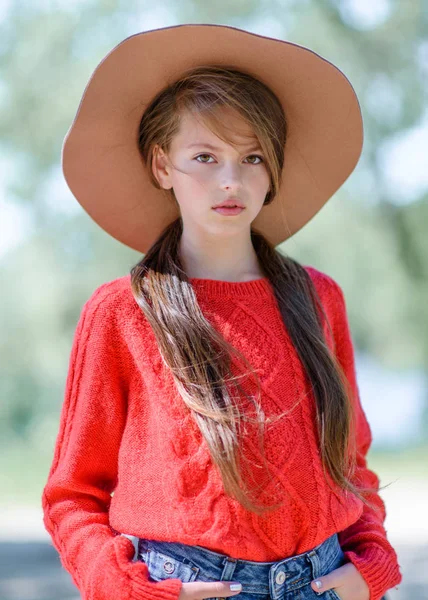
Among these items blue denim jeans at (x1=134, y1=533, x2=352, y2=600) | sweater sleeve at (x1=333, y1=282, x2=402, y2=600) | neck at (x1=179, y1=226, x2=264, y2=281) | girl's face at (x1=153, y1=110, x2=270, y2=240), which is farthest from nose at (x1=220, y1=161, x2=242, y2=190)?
blue denim jeans at (x1=134, y1=533, x2=352, y2=600)

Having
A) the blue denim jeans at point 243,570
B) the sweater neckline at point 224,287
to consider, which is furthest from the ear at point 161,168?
the blue denim jeans at point 243,570

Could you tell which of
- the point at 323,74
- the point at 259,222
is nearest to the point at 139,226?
the point at 259,222

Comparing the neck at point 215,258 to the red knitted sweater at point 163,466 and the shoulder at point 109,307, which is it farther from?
the shoulder at point 109,307

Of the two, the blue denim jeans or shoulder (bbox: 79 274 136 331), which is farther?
shoulder (bbox: 79 274 136 331)

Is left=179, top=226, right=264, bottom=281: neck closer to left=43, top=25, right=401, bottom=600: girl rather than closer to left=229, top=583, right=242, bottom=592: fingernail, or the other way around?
left=43, top=25, right=401, bottom=600: girl

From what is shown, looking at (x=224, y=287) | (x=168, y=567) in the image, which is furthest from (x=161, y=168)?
(x=168, y=567)

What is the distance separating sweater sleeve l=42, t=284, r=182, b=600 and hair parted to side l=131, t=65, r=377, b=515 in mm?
107

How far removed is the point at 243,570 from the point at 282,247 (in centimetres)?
606

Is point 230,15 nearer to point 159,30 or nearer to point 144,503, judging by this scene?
point 159,30

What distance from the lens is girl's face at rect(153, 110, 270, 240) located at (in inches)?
65.2

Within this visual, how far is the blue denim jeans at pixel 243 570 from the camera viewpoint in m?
1.48

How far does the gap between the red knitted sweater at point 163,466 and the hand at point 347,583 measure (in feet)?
0.05

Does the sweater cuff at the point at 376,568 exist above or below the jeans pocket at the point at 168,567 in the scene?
below

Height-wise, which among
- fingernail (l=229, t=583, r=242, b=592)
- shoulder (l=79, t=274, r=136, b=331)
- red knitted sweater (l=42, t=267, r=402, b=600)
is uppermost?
shoulder (l=79, t=274, r=136, b=331)
